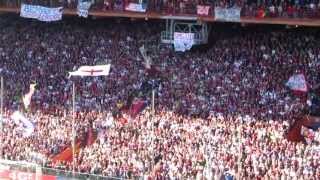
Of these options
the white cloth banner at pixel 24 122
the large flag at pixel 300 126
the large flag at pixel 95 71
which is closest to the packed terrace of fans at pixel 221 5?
the large flag at pixel 95 71

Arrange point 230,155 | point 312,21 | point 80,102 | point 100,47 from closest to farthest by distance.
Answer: point 230,155
point 312,21
point 80,102
point 100,47

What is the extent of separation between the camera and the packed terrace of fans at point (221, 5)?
110ft

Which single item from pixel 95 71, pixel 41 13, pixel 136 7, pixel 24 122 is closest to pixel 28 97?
pixel 24 122

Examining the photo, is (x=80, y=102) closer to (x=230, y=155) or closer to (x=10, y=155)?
(x=10, y=155)

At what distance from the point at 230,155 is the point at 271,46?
→ 7.28 metres

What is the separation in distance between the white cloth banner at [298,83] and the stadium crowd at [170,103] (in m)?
0.34

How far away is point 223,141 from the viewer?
98.9 feet

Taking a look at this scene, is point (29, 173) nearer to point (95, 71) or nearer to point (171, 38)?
point (95, 71)

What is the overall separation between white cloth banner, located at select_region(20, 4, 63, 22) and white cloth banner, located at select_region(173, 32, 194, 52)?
5709mm

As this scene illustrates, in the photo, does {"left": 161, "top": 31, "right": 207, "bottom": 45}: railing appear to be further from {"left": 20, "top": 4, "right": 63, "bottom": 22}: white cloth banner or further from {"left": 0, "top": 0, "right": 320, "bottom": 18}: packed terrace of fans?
{"left": 20, "top": 4, "right": 63, "bottom": 22}: white cloth banner

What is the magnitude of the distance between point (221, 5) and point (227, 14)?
21.1 inches

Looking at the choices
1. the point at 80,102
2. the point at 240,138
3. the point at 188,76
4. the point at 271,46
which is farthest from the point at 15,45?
the point at 240,138

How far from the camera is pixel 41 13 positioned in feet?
129

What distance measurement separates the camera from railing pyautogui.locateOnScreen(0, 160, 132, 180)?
1173 inches
